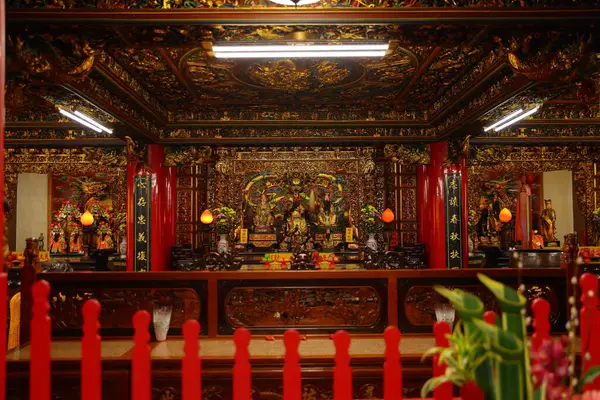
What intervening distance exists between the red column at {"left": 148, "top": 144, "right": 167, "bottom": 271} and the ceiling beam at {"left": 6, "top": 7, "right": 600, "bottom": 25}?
19.5 ft

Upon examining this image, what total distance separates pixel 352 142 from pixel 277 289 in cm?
688

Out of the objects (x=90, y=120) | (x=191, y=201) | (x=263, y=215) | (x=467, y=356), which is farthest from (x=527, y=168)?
(x=467, y=356)

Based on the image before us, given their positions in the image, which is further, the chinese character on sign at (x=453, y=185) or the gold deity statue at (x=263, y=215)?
the gold deity statue at (x=263, y=215)

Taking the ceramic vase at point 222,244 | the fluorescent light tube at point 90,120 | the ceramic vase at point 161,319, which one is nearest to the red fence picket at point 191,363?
the ceramic vase at point 161,319

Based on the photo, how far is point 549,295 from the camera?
3295 mm

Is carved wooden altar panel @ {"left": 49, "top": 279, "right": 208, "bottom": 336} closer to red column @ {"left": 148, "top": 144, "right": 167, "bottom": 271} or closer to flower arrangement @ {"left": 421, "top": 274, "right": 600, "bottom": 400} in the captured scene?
flower arrangement @ {"left": 421, "top": 274, "right": 600, "bottom": 400}

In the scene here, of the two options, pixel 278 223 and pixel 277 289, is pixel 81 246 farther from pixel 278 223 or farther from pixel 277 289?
pixel 277 289

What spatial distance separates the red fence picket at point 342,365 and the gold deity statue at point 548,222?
1105 centimetres

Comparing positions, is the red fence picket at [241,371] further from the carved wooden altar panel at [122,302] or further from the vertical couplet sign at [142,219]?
the vertical couplet sign at [142,219]

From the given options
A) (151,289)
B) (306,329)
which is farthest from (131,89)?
(306,329)

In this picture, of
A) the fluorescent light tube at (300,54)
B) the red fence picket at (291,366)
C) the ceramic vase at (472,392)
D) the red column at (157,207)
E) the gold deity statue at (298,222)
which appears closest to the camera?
the ceramic vase at (472,392)

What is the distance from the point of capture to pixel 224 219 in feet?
32.4

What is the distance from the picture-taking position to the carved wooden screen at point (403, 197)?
1042cm

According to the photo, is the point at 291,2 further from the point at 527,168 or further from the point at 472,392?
the point at 527,168
